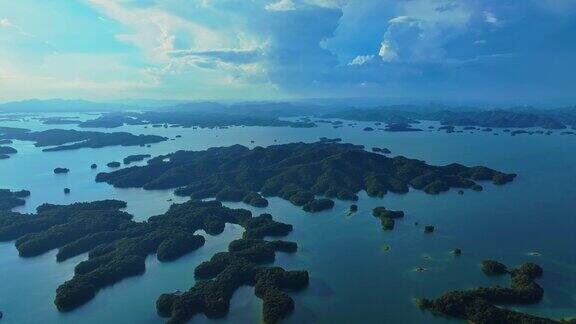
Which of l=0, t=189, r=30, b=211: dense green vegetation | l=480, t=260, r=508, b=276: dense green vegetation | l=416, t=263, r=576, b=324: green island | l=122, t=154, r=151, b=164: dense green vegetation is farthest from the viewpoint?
l=122, t=154, r=151, b=164: dense green vegetation

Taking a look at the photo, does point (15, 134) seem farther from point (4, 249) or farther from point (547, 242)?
point (547, 242)

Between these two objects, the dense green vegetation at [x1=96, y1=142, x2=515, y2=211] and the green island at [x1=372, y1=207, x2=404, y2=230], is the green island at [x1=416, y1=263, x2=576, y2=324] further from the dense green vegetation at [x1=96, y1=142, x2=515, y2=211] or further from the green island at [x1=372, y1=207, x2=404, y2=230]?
the dense green vegetation at [x1=96, y1=142, x2=515, y2=211]

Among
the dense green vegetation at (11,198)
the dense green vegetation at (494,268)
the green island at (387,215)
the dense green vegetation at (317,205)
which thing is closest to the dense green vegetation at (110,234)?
the dense green vegetation at (317,205)

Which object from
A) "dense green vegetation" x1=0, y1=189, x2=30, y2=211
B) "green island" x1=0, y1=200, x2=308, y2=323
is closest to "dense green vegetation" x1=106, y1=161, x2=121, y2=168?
"dense green vegetation" x1=0, y1=189, x2=30, y2=211

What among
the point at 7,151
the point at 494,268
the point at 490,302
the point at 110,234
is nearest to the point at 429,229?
the point at 494,268

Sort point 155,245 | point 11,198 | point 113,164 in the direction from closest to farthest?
point 155,245 → point 11,198 → point 113,164

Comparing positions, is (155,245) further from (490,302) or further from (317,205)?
(490,302)

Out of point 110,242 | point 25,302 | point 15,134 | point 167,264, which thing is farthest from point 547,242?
point 15,134
